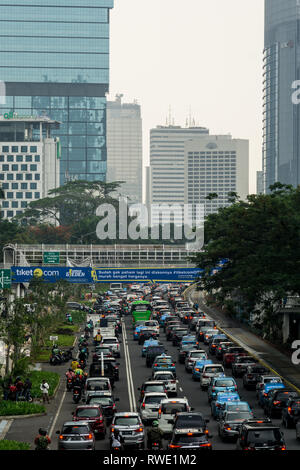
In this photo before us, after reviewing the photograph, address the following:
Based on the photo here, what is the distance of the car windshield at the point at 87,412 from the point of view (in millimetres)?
35188

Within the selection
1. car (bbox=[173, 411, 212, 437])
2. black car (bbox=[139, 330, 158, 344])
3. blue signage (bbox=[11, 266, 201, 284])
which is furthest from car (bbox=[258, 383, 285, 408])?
blue signage (bbox=[11, 266, 201, 284])

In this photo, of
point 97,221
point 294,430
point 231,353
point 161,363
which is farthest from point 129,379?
point 97,221

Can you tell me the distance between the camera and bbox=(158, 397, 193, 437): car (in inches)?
1391

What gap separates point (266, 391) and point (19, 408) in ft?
35.6

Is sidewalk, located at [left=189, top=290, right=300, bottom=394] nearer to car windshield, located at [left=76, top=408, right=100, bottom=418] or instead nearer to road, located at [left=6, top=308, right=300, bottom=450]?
road, located at [left=6, top=308, right=300, bottom=450]

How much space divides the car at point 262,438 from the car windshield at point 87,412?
24.3ft

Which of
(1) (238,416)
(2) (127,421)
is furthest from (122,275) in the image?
(2) (127,421)

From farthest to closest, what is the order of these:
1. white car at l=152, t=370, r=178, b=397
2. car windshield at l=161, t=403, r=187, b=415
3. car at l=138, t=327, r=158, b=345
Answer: car at l=138, t=327, r=158, b=345 < white car at l=152, t=370, r=178, b=397 < car windshield at l=161, t=403, r=187, b=415

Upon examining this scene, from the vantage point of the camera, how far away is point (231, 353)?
196 ft

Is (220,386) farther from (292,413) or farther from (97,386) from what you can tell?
(292,413)

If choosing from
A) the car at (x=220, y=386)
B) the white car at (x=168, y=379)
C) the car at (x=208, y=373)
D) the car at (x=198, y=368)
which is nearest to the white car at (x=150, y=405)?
the car at (x=220, y=386)

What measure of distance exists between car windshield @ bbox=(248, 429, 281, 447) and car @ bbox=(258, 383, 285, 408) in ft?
40.6

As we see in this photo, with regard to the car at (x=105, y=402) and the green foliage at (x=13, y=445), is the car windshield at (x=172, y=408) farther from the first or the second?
the green foliage at (x=13, y=445)

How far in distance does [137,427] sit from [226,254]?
3683 centimetres
